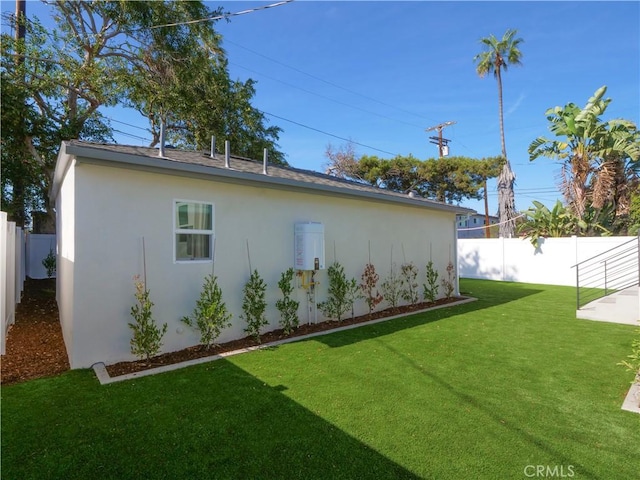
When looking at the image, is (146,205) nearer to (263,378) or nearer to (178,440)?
(263,378)

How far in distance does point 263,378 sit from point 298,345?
149 cm

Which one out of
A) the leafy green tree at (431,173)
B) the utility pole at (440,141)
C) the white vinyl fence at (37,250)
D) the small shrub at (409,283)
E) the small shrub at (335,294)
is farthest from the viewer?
the utility pole at (440,141)

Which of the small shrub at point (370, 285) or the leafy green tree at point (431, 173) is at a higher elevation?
the leafy green tree at point (431, 173)

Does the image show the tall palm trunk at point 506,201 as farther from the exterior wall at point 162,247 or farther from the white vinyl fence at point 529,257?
the exterior wall at point 162,247

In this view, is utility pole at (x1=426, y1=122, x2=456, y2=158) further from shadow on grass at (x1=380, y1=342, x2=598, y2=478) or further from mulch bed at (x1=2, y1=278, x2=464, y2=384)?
shadow on grass at (x1=380, y1=342, x2=598, y2=478)

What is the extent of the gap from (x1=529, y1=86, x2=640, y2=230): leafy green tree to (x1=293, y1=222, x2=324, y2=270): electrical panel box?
13.7 metres

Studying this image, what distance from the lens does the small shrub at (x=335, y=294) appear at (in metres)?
7.26

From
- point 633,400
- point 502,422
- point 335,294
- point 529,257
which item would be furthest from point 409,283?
point 529,257

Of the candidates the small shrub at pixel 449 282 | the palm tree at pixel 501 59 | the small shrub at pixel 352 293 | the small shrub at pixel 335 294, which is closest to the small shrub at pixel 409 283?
the small shrub at pixel 449 282

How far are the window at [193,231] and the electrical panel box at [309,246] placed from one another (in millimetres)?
1696

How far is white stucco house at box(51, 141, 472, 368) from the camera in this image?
4465 millimetres
